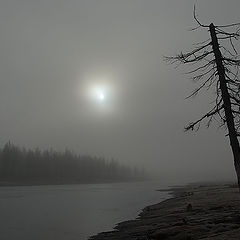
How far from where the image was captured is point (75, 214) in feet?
192

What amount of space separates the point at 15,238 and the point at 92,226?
1108 cm

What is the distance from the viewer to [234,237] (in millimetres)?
20062

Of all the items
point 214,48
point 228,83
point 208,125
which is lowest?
point 208,125

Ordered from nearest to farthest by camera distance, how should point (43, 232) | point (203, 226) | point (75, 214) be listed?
point (203, 226), point (43, 232), point (75, 214)

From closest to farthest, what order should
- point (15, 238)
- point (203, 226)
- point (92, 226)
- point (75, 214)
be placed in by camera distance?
1. point (203, 226)
2. point (15, 238)
3. point (92, 226)
4. point (75, 214)

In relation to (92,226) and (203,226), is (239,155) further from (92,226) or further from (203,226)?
(92,226)

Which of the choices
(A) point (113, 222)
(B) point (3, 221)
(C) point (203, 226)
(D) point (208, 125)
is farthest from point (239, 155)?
(B) point (3, 221)

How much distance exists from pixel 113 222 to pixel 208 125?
1213 inches

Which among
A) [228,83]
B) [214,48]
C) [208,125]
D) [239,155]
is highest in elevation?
[214,48]

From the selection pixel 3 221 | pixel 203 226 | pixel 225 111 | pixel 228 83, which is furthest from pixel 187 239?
pixel 3 221

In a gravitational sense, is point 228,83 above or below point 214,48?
below

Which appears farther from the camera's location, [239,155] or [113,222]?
[113,222]

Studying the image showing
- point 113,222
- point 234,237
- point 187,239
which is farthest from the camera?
point 113,222

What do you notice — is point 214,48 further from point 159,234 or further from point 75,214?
point 75,214
